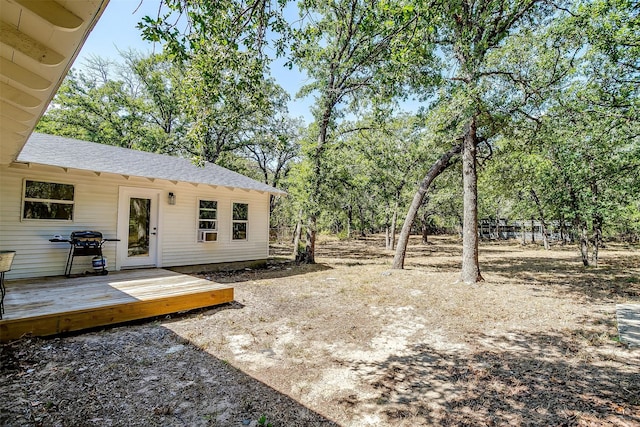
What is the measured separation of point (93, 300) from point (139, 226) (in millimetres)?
3721

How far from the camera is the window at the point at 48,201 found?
6.08 metres

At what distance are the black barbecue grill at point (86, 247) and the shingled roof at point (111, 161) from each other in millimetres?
1490

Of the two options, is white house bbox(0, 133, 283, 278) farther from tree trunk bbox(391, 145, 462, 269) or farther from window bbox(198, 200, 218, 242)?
tree trunk bbox(391, 145, 462, 269)

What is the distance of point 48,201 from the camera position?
6.30m

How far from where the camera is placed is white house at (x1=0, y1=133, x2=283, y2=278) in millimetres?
6000

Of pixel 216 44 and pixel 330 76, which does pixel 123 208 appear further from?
pixel 330 76

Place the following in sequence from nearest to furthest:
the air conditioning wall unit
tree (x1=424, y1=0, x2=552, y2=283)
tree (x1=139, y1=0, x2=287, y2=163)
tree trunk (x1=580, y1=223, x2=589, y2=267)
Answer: tree (x1=139, y1=0, x2=287, y2=163), tree (x1=424, y1=0, x2=552, y2=283), the air conditioning wall unit, tree trunk (x1=580, y1=223, x2=589, y2=267)

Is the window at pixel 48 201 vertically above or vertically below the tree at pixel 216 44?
below

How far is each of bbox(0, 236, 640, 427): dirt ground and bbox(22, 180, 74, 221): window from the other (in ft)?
13.3

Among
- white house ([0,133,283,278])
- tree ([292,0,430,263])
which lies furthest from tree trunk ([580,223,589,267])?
white house ([0,133,283,278])

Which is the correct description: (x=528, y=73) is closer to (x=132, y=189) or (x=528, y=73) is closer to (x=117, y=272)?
(x=132, y=189)

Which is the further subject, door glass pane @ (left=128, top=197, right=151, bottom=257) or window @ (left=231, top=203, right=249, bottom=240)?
window @ (left=231, top=203, right=249, bottom=240)

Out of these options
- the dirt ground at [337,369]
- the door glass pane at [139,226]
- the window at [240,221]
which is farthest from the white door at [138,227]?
the dirt ground at [337,369]

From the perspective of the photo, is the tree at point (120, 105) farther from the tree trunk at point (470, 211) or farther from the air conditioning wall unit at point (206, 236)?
the tree trunk at point (470, 211)
